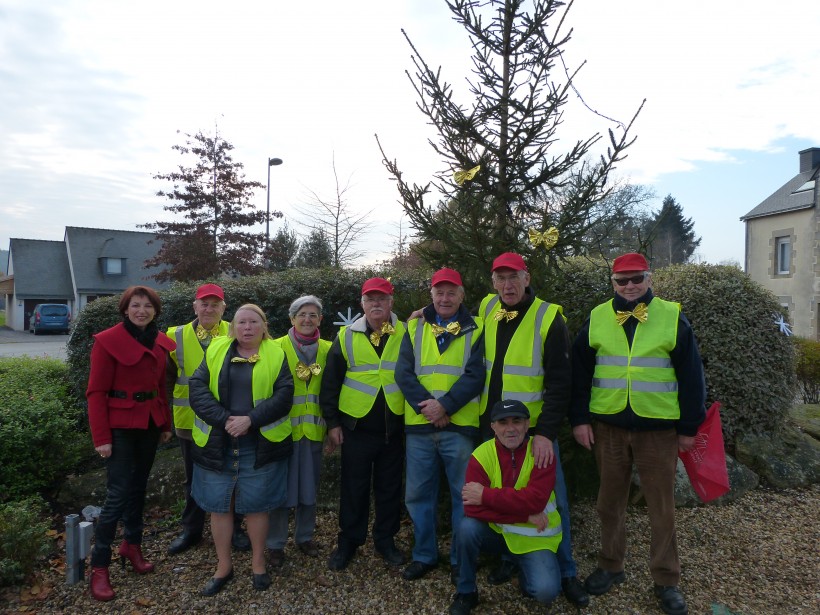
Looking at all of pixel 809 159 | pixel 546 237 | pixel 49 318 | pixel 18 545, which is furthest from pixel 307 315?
pixel 49 318

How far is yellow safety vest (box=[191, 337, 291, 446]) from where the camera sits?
3.87 metres

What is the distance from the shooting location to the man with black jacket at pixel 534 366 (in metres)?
3.56

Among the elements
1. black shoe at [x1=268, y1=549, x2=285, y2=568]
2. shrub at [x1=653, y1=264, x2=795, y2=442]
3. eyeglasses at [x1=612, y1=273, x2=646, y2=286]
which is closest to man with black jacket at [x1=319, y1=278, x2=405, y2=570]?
black shoe at [x1=268, y1=549, x2=285, y2=568]

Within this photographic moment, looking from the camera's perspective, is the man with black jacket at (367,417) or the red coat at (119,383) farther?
the man with black jacket at (367,417)

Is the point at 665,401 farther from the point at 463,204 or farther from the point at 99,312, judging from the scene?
the point at 99,312

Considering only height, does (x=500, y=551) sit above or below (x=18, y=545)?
above

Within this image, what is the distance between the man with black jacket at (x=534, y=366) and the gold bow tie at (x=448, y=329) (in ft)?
0.73

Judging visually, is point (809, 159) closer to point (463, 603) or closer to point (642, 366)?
point (642, 366)

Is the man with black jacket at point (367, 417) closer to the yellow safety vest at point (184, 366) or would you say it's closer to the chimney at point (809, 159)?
the yellow safety vest at point (184, 366)

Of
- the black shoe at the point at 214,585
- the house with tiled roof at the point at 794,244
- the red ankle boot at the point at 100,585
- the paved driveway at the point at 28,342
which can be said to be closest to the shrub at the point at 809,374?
the black shoe at the point at 214,585

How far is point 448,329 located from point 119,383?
2.43 metres

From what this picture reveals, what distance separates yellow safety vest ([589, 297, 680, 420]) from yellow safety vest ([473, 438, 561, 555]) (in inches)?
27.7

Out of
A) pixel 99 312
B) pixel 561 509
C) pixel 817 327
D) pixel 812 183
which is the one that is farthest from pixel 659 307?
pixel 812 183

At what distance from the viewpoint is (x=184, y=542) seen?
4574mm
